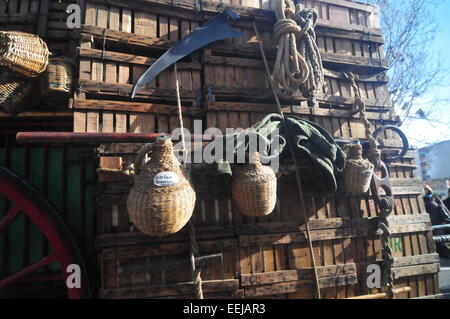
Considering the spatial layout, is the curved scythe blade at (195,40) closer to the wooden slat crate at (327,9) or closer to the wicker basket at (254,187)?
the wooden slat crate at (327,9)

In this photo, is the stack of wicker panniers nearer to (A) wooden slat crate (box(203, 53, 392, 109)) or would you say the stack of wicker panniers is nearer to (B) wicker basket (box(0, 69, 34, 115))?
Answer: (A) wooden slat crate (box(203, 53, 392, 109))

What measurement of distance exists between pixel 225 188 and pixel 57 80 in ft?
8.47

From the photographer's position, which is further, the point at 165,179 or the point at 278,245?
the point at 278,245

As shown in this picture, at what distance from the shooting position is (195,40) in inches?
144

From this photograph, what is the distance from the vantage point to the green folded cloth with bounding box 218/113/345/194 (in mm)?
3166

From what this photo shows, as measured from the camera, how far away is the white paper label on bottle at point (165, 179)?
7.35ft

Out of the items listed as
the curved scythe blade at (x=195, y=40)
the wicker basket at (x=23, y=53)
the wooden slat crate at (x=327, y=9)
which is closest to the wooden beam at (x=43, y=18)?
the wicker basket at (x=23, y=53)

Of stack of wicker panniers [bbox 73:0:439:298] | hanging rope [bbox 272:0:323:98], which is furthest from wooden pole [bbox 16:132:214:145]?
hanging rope [bbox 272:0:323:98]

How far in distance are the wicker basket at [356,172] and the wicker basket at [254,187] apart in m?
1.28

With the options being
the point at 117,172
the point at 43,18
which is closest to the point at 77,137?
the point at 117,172

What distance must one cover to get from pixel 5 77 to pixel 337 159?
4428mm

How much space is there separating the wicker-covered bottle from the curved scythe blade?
137cm

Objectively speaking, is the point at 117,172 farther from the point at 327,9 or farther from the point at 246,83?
the point at 327,9
